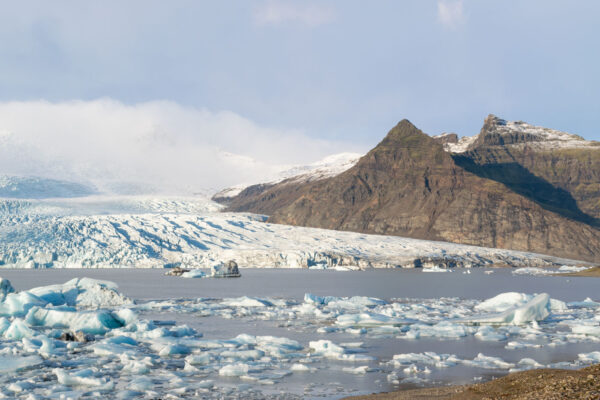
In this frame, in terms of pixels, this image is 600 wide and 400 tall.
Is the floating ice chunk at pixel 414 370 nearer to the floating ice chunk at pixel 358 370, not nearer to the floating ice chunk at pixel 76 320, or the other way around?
the floating ice chunk at pixel 358 370

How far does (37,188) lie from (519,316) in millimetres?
120962

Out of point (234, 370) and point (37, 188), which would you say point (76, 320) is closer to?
point (234, 370)

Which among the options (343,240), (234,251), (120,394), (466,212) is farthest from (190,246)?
(466,212)

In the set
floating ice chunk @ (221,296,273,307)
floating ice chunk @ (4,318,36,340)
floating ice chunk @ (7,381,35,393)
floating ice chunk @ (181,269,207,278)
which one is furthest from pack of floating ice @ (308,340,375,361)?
floating ice chunk @ (181,269,207,278)

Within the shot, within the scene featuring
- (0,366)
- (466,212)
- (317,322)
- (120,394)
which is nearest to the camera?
(120,394)

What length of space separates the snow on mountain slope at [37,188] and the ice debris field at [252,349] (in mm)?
95140

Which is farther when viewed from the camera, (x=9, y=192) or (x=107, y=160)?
(x=107, y=160)

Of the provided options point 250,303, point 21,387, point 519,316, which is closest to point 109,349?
point 21,387

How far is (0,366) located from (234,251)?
68819 millimetres

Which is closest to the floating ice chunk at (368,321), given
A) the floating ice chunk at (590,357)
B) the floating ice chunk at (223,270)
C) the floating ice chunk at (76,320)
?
the floating ice chunk at (590,357)

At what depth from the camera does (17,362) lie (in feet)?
49.3

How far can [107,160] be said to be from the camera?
198 meters

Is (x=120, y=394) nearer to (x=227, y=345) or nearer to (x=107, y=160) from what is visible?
(x=227, y=345)

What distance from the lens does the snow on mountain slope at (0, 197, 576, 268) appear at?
225 ft
